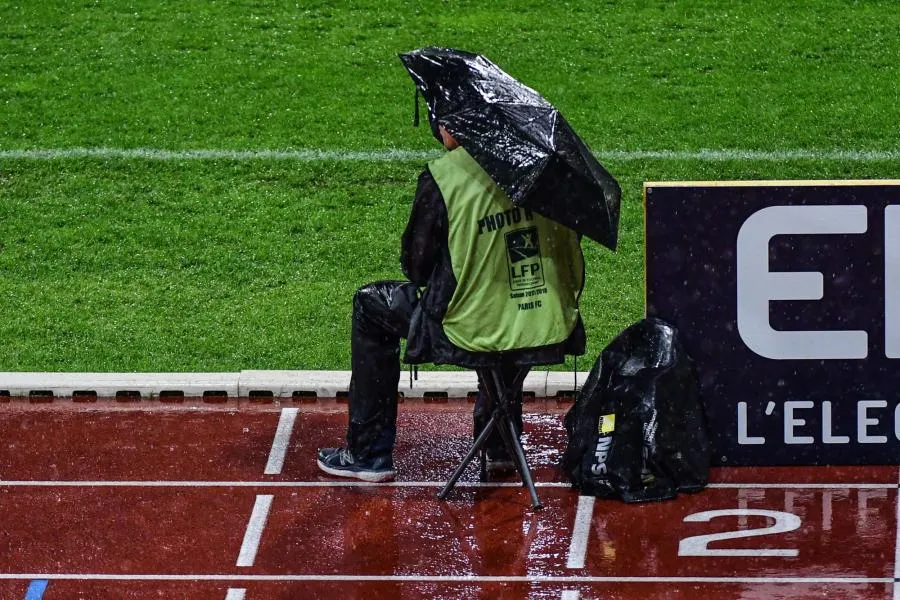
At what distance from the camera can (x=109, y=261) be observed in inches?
495

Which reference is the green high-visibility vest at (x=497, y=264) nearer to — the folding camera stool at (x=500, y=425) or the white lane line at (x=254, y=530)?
the folding camera stool at (x=500, y=425)

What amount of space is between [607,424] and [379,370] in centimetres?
110

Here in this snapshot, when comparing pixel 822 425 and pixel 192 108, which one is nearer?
pixel 822 425

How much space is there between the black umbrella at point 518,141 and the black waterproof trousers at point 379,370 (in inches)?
32.8

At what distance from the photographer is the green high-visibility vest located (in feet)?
27.5

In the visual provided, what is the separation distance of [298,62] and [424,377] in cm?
581

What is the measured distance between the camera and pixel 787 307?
354 inches

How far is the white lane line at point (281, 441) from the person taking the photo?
933cm

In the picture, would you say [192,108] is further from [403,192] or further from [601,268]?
[601,268]

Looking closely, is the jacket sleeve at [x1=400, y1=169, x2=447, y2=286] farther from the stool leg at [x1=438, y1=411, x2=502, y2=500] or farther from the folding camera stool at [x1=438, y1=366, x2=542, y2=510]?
the stool leg at [x1=438, y1=411, x2=502, y2=500]

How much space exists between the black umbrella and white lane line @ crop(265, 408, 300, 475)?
1965 mm

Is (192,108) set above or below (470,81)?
below

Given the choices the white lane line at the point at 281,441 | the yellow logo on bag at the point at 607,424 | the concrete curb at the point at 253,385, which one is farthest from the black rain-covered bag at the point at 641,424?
the white lane line at the point at 281,441

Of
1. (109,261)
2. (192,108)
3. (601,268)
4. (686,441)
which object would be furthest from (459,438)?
(192,108)
